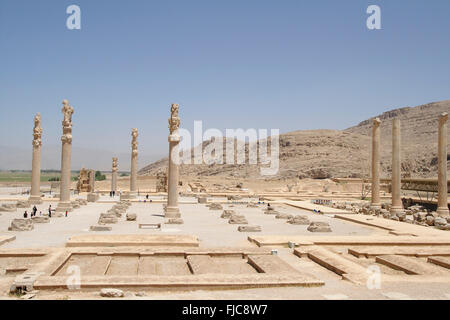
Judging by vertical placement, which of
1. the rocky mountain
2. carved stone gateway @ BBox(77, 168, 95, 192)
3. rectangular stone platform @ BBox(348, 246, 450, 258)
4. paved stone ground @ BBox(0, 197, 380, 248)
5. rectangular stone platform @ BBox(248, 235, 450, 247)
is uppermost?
the rocky mountain

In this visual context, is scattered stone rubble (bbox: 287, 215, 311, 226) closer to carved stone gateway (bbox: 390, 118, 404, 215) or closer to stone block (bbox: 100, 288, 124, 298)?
carved stone gateway (bbox: 390, 118, 404, 215)

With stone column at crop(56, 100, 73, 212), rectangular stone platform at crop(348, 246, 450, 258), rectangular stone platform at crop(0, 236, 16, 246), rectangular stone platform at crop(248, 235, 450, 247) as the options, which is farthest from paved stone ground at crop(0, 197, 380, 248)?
rectangular stone platform at crop(348, 246, 450, 258)

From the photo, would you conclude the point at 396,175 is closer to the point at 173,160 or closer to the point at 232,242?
the point at 173,160

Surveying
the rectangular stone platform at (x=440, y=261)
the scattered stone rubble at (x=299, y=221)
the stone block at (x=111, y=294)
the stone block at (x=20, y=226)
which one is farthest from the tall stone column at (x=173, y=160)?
the stone block at (x=111, y=294)

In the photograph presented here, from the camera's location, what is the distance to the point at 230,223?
22141 mm

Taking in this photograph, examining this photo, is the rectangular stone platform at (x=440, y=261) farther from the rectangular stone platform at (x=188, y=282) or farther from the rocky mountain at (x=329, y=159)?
the rocky mountain at (x=329, y=159)

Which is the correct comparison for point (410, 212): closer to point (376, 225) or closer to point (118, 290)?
point (376, 225)

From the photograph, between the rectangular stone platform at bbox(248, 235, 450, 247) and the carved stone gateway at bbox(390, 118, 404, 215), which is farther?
the carved stone gateway at bbox(390, 118, 404, 215)

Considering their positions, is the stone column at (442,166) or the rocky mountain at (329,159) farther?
the rocky mountain at (329,159)

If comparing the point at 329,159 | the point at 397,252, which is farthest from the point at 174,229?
the point at 329,159

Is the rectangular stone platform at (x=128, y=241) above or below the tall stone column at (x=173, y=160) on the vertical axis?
below
